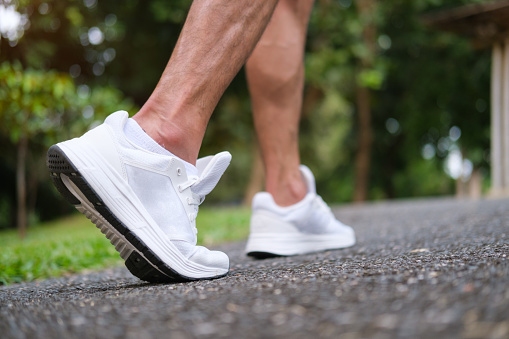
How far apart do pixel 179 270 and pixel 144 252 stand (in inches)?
4.1

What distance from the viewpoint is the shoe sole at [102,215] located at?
1.14 meters

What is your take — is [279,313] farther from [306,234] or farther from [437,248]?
[306,234]

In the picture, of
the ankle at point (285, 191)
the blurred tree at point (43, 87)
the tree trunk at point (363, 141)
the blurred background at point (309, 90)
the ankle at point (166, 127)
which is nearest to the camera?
the ankle at point (166, 127)

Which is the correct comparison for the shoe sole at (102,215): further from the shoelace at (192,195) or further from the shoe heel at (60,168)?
the shoelace at (192,195)

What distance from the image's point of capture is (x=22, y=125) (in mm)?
5109

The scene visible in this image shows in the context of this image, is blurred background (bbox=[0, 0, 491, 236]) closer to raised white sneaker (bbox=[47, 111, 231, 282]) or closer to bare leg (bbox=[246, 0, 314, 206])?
bare leg (bbox=[246, 0, 314, 206])

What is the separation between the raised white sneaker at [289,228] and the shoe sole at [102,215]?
65 centimetres

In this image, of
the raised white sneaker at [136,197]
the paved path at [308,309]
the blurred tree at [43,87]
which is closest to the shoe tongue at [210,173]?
the raised white sneaker at [136,197]

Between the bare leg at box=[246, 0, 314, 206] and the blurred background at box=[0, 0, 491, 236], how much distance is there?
2.74m

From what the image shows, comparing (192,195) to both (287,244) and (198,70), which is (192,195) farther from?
(287,244)

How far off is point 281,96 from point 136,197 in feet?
3.27

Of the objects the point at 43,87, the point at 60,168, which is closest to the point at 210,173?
the point at 60,168

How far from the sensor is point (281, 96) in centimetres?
205

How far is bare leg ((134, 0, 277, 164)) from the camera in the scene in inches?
50.0
